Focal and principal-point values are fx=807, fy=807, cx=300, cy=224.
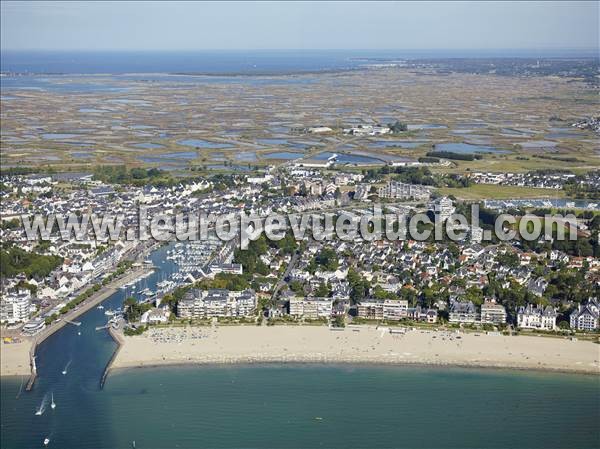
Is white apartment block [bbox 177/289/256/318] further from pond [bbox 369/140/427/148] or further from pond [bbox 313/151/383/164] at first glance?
pond [bbox 369/140/427/148]

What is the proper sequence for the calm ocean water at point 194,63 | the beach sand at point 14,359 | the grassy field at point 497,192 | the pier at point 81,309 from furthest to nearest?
the calm ocean water at point 194,63 → the grassy field at point 497,192 → the pier at point 81,309 → the beach sand at point 14,359

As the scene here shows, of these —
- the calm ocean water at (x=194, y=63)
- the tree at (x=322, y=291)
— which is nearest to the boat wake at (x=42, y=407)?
the tree at (x=322, y=291)

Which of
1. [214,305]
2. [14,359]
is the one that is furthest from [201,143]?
[14,359]

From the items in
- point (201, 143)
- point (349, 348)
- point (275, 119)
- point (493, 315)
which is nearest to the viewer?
point (349, 348)

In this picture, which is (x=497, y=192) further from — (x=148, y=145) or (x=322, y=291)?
(x=148, y=145)

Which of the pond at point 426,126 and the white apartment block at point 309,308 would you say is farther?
the pond at point 426,126

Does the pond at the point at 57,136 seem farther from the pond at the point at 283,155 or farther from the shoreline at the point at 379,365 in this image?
the shoreline at the point at 379,365
